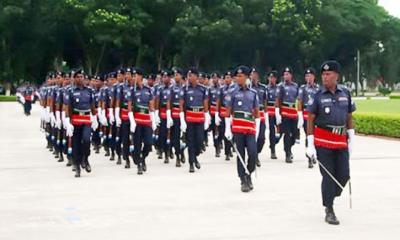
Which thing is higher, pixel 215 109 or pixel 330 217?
pixel 215 109

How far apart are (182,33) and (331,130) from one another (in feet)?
135

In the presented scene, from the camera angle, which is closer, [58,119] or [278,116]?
[58,119]

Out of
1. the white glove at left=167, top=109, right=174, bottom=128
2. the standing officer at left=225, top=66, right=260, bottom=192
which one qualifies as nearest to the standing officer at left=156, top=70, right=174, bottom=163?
the white glove at left=167, top=109, right=174, bottom=128

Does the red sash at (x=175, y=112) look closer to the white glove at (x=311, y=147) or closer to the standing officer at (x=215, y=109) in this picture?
the standing officer at (x=215, y=109)

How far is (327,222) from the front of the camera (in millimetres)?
7512

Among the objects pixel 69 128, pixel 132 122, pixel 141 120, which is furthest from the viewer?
pixel 141 120

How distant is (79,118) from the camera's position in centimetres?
1179

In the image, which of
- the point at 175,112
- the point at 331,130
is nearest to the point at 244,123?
the point at 331,130

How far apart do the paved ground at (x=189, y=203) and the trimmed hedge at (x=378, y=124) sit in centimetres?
527

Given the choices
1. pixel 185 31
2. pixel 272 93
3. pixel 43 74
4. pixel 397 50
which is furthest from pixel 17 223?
pixel 397 50

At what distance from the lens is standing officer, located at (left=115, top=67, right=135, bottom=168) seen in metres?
12.7

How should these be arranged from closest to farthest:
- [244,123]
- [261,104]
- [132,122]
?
[244,123], [132,122], [261,104]

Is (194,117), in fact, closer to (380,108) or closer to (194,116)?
(194,116)

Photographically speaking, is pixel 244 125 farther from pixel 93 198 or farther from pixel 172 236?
pixel 172 236
